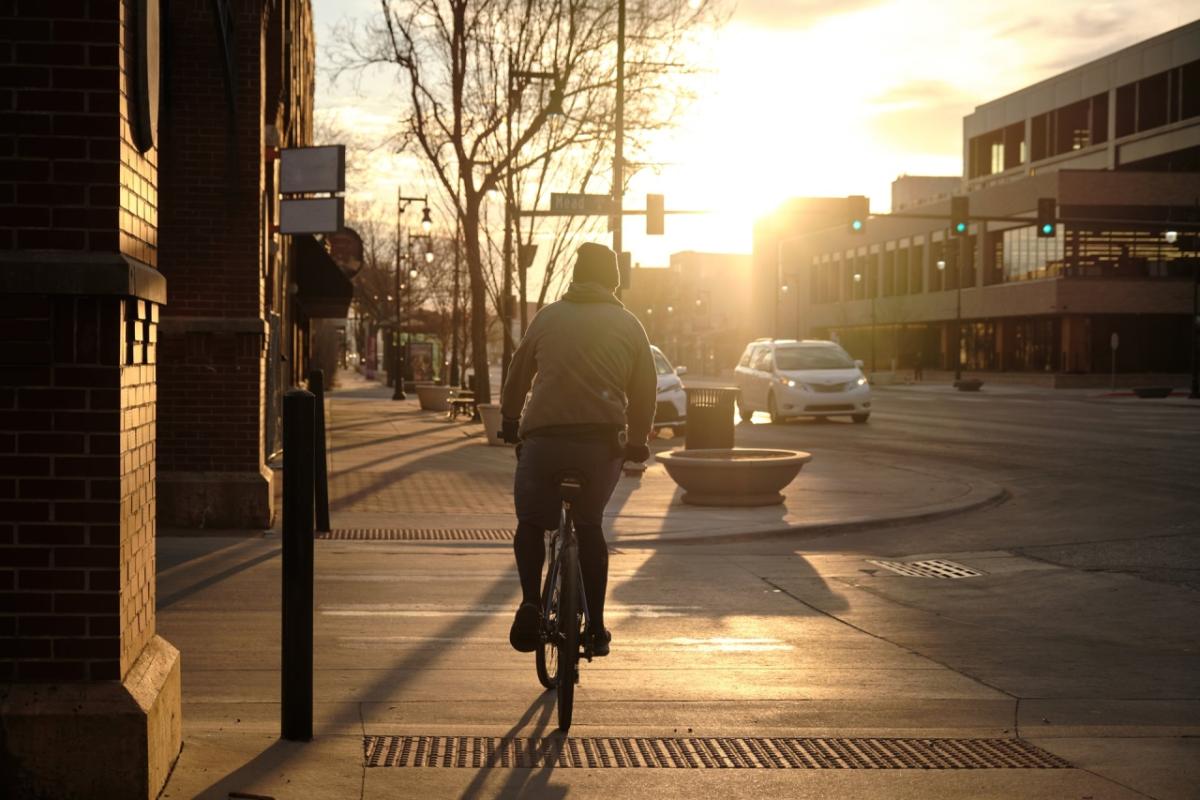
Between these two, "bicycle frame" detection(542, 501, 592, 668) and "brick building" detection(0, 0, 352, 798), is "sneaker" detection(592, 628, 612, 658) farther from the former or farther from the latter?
"brick building" detection(0, 0, 352, 798)

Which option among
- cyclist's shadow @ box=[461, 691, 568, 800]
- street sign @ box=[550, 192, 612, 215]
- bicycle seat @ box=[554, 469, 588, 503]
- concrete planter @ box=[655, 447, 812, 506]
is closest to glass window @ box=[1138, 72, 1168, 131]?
street sign @ box=[550, 192, 612, 215]

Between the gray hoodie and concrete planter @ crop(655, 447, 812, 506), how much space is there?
8.08 m

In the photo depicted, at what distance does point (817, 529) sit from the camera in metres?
13.1

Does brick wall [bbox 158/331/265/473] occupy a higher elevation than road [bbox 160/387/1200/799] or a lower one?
higher

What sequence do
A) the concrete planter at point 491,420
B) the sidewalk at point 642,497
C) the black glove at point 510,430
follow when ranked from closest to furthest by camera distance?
the black glove at point 510,430 < the sidewalk at point 642,497 < the concrete planter at point 491,420

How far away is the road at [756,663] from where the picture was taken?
16.8 ft

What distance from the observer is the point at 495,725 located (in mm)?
5883

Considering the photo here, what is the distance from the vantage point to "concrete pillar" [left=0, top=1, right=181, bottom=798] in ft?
14.4

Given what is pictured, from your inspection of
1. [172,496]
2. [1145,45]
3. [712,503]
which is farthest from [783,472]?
[1145,45]

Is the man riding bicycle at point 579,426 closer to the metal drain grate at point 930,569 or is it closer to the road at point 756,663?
the road at point 756,663

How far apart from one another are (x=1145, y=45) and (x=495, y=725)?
76.7m

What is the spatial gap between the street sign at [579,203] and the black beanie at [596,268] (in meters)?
17.4

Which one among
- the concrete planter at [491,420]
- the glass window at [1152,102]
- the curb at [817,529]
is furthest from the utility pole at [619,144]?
the glass window at [1152,102]

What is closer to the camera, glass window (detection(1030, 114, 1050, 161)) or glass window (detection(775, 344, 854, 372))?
glass window (detection(775, 344, 854, 372))
